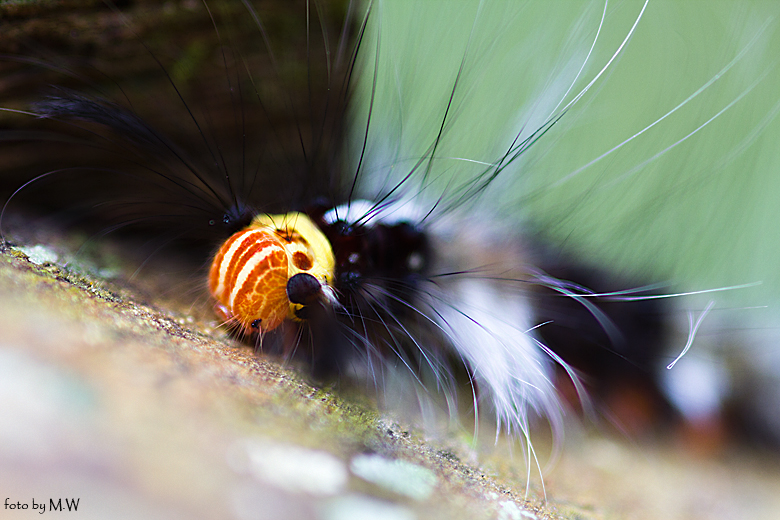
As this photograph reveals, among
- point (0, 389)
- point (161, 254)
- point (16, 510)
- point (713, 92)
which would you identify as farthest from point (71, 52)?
point (713, 92)

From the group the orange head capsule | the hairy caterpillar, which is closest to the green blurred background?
the hairy caterpillar

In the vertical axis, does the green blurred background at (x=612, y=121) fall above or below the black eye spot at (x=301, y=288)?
above

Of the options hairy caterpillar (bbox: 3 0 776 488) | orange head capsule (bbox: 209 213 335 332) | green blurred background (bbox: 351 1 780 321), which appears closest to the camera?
orange head capsule (bbox: 209 213 335 332)

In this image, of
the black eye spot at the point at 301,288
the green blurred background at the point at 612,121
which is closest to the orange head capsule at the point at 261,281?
the black eye spot at the point at 301,288

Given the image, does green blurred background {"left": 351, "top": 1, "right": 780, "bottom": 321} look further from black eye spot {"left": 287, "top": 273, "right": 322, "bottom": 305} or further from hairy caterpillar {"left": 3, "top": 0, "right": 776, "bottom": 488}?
black eye spot {"left": 287, "top": 273, "right": 322, "bottom": 305}

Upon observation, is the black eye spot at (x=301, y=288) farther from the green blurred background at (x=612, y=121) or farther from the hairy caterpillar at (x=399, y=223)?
the green blurred background at (x=612, y=121)

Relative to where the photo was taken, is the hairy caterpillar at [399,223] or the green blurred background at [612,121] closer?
the hairy caterpillar at [399,223]

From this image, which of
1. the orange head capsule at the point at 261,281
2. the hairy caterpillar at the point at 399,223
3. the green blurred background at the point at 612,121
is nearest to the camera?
the orange head capsule at the point at 261,281
